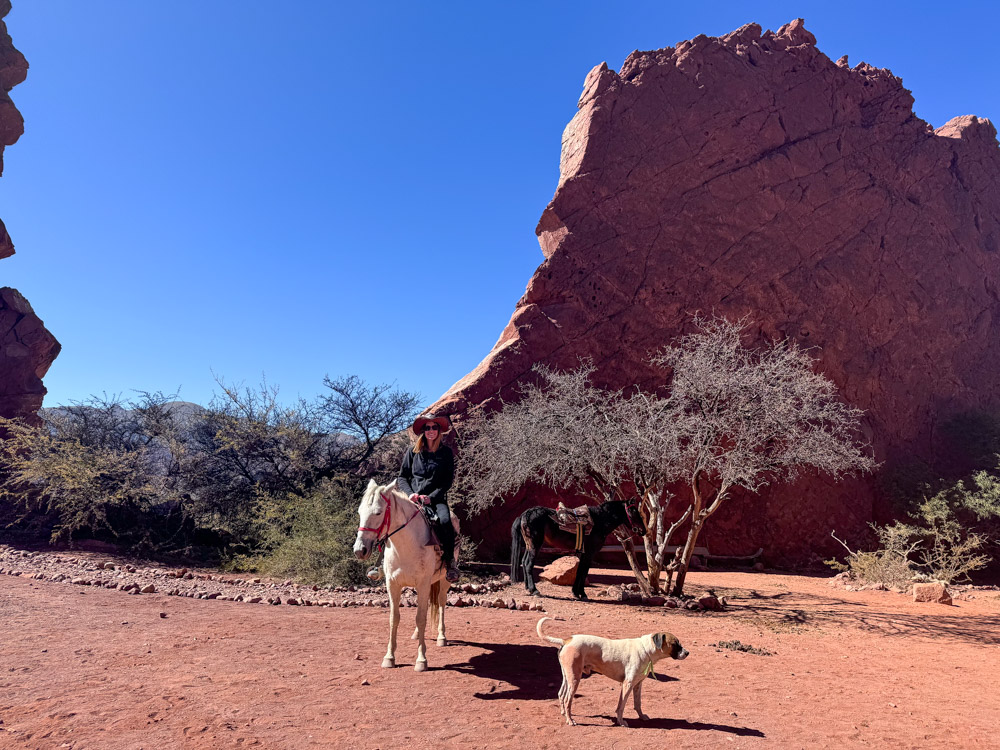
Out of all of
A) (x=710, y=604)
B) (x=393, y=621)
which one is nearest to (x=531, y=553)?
(x=710, y=604)

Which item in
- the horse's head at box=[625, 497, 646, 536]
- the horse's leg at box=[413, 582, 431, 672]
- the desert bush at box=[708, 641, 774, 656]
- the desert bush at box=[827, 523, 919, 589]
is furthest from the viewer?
the desert bush at box=[827, 523, 919, 589]

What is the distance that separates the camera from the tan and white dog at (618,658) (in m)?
4.22

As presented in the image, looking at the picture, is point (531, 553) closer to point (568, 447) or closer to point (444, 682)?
point (568, 447)

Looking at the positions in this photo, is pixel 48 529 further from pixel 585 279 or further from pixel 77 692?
pixel 585 279

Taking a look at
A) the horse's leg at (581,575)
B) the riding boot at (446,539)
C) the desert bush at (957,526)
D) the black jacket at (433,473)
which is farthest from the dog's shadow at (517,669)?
the desert bush at (957,526)

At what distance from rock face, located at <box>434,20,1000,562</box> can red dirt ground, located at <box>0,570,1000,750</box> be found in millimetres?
9157

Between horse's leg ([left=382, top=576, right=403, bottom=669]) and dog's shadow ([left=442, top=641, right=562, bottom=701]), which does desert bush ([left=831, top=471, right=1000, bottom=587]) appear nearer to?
dog's shadow ([left=442, top=641, right=562, bottom=701])

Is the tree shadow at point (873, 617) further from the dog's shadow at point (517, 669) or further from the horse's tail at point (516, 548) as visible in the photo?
the dog's shadow at point (517, 669)

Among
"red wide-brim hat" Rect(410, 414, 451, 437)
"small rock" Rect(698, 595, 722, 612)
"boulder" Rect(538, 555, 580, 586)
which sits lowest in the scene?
"small rock" Rect(698, 595, 722, 612)

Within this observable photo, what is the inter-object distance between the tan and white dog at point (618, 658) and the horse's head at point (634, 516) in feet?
19.4

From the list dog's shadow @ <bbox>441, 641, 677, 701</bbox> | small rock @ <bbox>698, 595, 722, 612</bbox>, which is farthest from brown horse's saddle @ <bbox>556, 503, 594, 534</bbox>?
dog's shadow @ <bbox>441, 641, 677, 701</bbox>

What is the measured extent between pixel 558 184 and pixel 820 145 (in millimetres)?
10507

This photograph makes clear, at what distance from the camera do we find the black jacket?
6.61m

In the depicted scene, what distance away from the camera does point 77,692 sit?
4.79m
